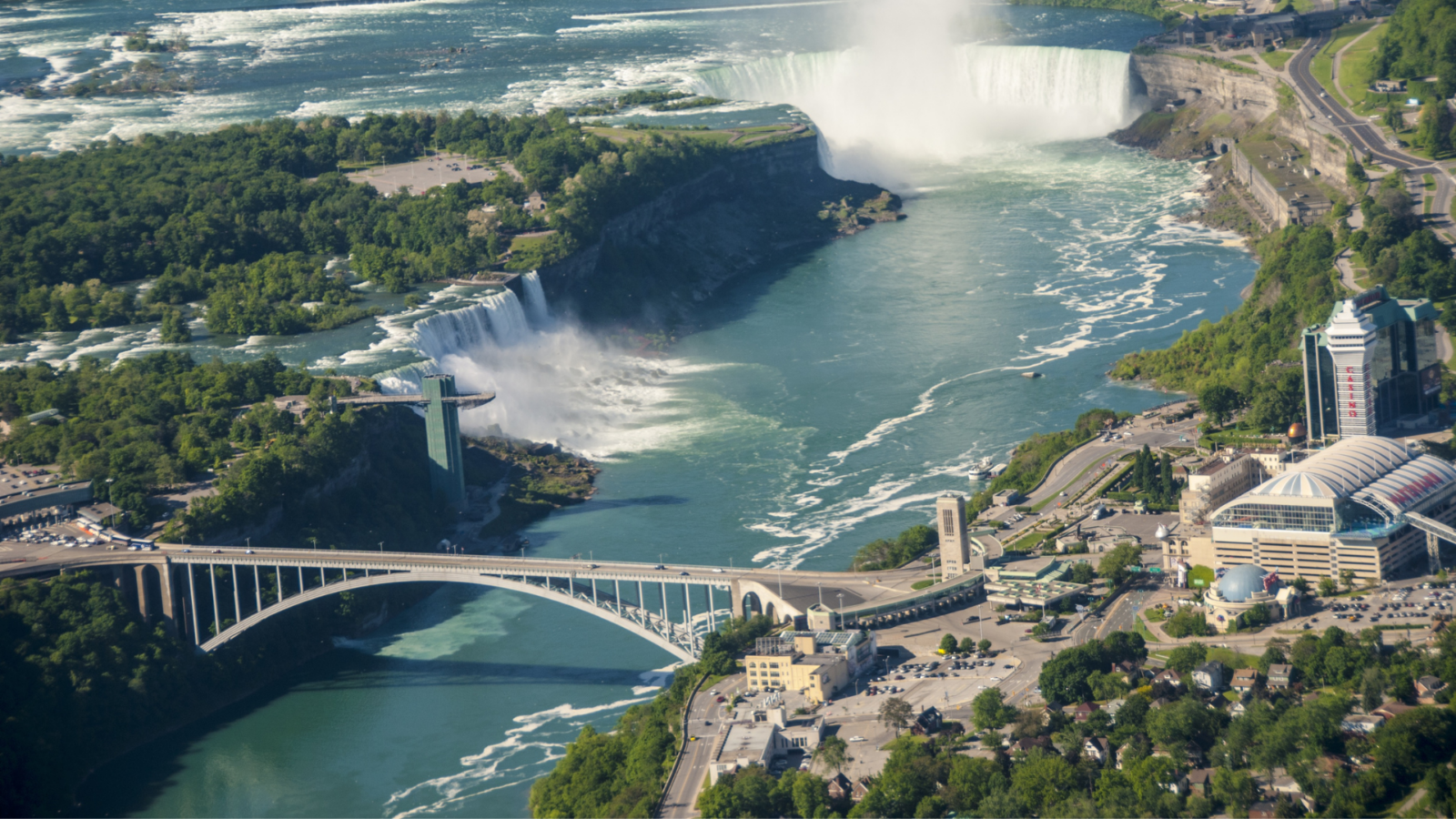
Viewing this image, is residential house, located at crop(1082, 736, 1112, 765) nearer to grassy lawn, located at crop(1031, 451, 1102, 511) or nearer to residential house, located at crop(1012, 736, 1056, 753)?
residential house, located at crop(1012, 736, 1056, 753)

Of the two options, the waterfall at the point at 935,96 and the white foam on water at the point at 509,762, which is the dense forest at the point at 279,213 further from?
the white foam on water at the point at 509,762

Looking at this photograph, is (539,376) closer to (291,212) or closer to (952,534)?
(291,212)

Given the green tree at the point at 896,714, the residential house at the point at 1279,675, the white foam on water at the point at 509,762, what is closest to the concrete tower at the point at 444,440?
the white foam on water at the point at 509,762

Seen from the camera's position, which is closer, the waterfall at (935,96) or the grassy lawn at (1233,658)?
the grassy lawn at (1233,658)

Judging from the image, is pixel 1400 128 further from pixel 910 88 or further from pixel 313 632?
pixel 313 632

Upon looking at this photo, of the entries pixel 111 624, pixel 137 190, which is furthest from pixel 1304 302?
pixel 137 190

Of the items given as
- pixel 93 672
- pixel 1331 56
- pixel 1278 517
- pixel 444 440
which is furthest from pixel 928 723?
pixel 1331 56
